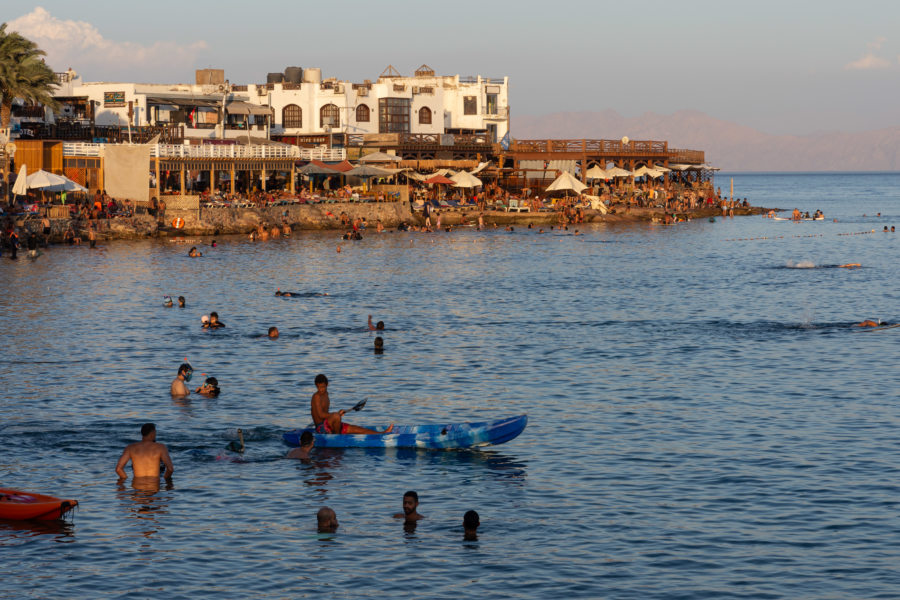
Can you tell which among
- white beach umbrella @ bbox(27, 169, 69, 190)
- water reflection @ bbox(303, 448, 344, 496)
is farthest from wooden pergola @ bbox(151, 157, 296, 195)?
water reflection @ bbox(303, 448, 344, 496)

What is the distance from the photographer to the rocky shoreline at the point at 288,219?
232ft

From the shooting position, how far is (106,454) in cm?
2259

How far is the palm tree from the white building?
10643 millimetres

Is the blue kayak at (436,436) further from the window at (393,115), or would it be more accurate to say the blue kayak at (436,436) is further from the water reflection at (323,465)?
the window at (393,115)

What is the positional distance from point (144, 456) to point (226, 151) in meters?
59.9

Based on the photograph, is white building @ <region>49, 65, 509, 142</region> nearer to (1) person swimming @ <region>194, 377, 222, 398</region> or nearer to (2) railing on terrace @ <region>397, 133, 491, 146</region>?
(2) railing on terrace @ <region>397, 133, 491, 146</region>

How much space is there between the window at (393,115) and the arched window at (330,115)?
3970 mm

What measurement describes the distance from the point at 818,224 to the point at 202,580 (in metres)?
99.8

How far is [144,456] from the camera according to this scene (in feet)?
66.2

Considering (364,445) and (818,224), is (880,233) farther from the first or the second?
(364,445)

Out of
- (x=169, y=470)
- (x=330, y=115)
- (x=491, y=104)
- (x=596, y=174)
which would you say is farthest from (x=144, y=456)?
(x=491, y=104)

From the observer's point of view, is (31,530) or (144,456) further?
(144,456)

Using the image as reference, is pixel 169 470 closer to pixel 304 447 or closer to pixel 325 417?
pixel 304 447

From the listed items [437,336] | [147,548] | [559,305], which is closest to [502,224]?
[559,305]
